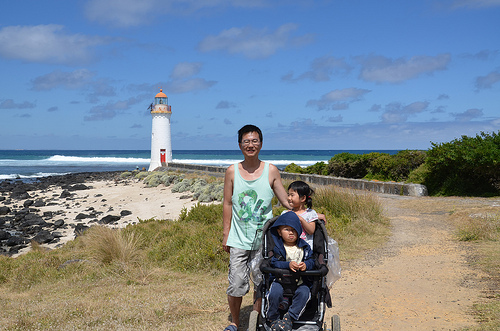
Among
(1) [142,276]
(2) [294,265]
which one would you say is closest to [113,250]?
(1) [142,276]

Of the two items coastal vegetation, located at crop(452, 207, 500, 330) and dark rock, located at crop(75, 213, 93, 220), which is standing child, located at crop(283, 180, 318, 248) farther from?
dark rock, located at crop(75, 213, 93, 220)

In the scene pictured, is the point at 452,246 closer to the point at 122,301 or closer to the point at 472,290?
the point at 472,290

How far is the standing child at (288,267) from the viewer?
3.36 meters

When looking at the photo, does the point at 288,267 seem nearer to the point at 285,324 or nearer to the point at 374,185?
the point at 285,324

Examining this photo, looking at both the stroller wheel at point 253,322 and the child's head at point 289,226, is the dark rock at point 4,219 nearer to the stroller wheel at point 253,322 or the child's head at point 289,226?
the stroller wheel at point 253,322

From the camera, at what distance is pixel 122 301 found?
555 cm

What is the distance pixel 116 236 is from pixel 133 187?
21536 millimetres

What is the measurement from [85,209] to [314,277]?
19.2 meters

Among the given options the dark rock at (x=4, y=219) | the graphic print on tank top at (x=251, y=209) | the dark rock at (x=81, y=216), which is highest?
the graphic print on tank top at (x=251, y=209)

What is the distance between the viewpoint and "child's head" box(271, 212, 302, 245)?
134 inches

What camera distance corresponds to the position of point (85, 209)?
20.6 meters

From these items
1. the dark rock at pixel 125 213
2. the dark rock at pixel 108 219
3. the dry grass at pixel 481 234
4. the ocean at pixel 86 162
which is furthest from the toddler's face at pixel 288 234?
the ocean at pixel 86 162

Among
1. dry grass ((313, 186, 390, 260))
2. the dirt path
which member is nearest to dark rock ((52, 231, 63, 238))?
dry grass ((313, 186, 390, 260))

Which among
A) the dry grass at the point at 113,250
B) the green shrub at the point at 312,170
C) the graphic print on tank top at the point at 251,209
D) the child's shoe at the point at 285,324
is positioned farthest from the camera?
the green shrub at the point at 312,170
